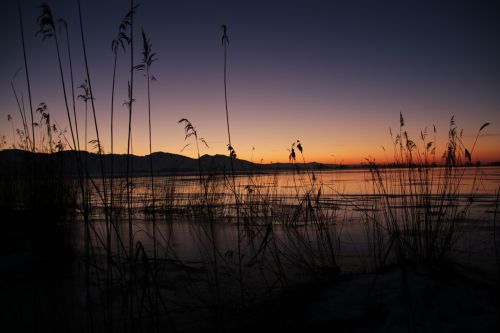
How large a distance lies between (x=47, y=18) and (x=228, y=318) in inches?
93.5

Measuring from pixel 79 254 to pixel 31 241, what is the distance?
0.53 metres

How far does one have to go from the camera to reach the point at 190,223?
20.8 feet

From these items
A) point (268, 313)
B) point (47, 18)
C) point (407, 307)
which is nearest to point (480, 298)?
point (407, 307)

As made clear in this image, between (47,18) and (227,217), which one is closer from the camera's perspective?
(47,18)

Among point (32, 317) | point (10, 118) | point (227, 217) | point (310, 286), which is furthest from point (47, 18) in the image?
point (227, 217)

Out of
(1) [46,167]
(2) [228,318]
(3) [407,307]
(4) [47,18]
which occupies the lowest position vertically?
(2) [228,318]

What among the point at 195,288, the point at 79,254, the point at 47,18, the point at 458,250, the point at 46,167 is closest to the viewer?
the point at 47,18

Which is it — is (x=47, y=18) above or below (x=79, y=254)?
above

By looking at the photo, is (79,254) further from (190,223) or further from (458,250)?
(458,250)

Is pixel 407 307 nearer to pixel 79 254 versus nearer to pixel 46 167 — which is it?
pixel 79 254

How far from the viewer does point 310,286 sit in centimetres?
245

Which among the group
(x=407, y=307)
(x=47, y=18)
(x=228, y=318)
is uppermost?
(x=47, y=18)

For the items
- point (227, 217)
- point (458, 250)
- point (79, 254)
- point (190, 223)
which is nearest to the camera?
point (458, 250)

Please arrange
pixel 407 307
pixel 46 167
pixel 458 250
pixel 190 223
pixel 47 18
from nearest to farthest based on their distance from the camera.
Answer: pixel 407 307 → pixel 47 18 → pixel 458 250 → pixel 46 167 → pixel 190 223
